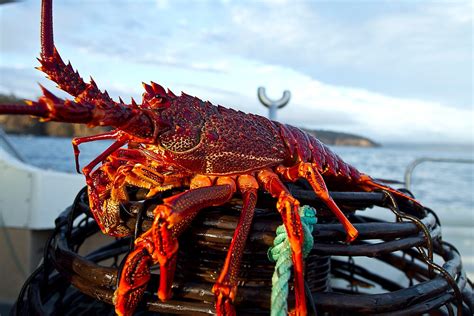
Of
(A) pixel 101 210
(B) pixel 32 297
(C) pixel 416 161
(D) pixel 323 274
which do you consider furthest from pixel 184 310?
(C) pixel 416 161

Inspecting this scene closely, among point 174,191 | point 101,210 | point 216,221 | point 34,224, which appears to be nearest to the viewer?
point 216,221

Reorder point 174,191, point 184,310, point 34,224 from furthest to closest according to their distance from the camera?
1. point 34,224
2. point 174,191
3. point 184,310

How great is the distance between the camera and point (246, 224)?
1.12m

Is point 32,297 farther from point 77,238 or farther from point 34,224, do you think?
point 34,224

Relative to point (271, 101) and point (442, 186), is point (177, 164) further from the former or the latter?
point (442, 186)

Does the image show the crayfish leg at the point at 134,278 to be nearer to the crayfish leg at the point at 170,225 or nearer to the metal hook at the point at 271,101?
the crayfish leg at the point at 170,225

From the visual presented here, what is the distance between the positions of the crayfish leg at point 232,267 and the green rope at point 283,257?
0.10 metres

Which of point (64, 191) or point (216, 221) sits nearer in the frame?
point (216, 221)

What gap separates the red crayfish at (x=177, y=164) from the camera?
1062 mm

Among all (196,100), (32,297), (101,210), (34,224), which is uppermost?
(196,100)

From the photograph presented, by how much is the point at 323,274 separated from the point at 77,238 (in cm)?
108

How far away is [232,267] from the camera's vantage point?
112 centimetres

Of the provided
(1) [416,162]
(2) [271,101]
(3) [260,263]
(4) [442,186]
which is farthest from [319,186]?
(4) [442,186]

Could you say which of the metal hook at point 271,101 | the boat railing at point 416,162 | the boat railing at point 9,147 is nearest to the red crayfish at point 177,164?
the metal hook at point 271,101
